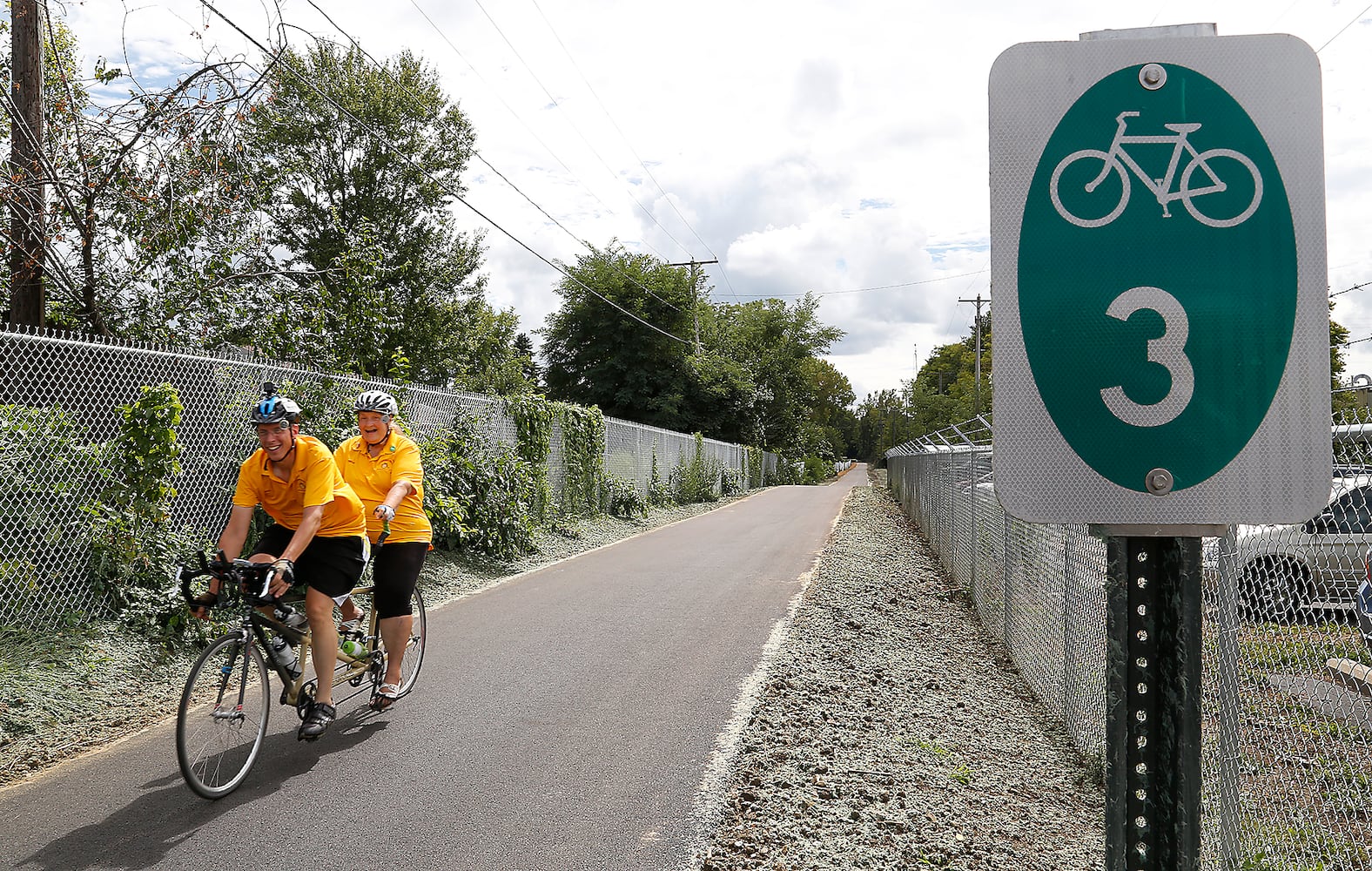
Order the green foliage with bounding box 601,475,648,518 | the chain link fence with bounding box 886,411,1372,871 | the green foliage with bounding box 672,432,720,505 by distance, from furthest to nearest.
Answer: the green foliage with bounding box 672,432,720,505 → the green foliage with bounding box 601,475,648,518 → the chain link fence with bounding box 886,411,1372,871

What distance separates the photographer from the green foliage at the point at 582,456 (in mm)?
16625

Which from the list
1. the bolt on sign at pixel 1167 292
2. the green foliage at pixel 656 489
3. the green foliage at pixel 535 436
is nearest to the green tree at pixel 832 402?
the green foliage at pixel 656 489

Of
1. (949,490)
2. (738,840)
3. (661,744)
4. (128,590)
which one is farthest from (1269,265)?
(949,490)

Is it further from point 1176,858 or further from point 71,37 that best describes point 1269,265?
point 71,37

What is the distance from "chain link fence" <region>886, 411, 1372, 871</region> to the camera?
10.4 feet

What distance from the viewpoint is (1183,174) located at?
121 centimetres

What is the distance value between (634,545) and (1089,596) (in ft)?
35.0

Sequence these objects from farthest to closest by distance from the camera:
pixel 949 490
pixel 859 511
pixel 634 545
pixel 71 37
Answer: pixel 859 511
pixel 634 545
pixel 71 37
pixel 949 490

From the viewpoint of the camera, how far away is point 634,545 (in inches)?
595

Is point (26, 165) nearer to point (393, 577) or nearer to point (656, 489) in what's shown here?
point (393, 577)

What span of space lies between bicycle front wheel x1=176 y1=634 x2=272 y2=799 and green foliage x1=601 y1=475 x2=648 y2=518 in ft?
46.9

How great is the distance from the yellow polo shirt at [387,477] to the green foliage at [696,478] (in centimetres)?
2149

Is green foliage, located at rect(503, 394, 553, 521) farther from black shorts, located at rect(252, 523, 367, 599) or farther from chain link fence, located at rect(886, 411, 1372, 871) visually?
black shorts, located at rect(252, 523, 367, 599)

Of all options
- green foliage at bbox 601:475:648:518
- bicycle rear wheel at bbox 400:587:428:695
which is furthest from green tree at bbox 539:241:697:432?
bicycle rear wheel at bbox 400:587:428:695
